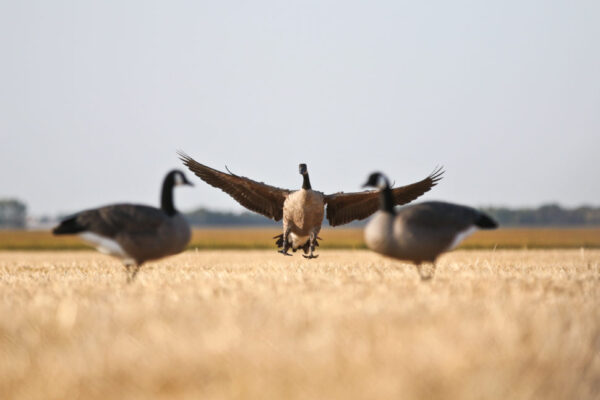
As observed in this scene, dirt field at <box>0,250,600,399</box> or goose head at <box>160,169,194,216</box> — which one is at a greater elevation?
goose head at <box>160,169,194,216</box>

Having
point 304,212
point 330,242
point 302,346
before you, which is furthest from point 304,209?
point 330,242

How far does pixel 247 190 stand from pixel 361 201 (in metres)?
2.96

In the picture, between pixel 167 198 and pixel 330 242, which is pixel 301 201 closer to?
pixel 167 198

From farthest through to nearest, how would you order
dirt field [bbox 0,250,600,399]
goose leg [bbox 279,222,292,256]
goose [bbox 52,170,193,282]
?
goose leg [bbox 279,222,292,256], goose [bbox 52,170,193,282], dirt field [bbox 0,250,600,399]

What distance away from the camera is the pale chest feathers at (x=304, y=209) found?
14844 mm

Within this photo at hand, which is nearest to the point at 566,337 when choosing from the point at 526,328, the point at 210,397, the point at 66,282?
the point at 526,328

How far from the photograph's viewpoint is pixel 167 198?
10.4 metres

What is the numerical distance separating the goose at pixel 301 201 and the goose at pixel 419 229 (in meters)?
5.14

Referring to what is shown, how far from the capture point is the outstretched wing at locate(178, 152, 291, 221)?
1644 cm

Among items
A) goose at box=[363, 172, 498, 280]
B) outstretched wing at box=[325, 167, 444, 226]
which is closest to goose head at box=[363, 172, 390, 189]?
goose at box=[363, 172, 498, 280]

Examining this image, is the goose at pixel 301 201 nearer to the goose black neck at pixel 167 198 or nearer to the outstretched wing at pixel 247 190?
the outstretched wing at pixel 247 190

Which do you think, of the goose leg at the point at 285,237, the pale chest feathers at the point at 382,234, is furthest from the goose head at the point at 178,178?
the goose leg at the point at 285,237

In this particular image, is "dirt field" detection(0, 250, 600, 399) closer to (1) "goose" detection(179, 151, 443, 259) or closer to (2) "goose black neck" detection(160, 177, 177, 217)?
(2) "goose black neck" detection(160, 177, 177, 217)

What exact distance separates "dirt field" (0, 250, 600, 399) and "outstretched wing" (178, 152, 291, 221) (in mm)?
9125
